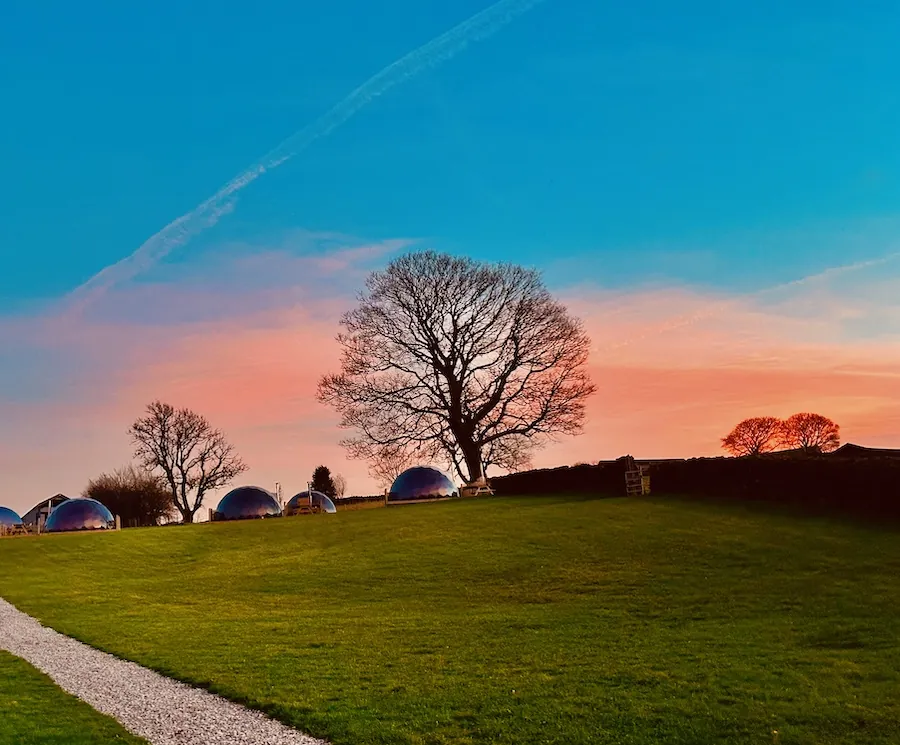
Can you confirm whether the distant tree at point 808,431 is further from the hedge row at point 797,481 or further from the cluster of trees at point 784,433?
the hedge row at point 797,481

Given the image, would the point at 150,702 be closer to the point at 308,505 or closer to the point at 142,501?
the point at 308,505

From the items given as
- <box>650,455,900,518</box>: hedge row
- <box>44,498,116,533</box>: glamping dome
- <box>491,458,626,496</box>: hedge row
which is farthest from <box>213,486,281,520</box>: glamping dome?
<box>650,455,900,518</box>: hedge row

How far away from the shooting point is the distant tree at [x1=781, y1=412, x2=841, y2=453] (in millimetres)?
71312

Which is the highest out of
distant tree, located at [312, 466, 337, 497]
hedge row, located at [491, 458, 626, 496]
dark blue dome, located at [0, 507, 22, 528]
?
distant tree, located at [312, 466, 337, 497]

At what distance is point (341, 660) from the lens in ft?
52.5

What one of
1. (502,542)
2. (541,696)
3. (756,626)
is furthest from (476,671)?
(502,542)

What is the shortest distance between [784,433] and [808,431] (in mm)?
2239

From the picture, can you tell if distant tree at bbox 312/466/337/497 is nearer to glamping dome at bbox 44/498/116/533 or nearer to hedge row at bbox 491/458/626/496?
glamping dome at bbox 44/498/116/533

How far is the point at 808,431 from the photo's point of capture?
72062 millimetres

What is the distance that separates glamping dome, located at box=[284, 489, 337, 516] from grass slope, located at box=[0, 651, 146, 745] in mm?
40907

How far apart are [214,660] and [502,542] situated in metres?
16.4

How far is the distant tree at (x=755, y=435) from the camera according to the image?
A: 7094 cm

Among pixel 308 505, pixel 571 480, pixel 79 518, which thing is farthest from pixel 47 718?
pixel 308 505

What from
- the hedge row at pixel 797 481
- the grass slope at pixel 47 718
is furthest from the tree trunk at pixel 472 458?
the grass slope at pixel 47 718
